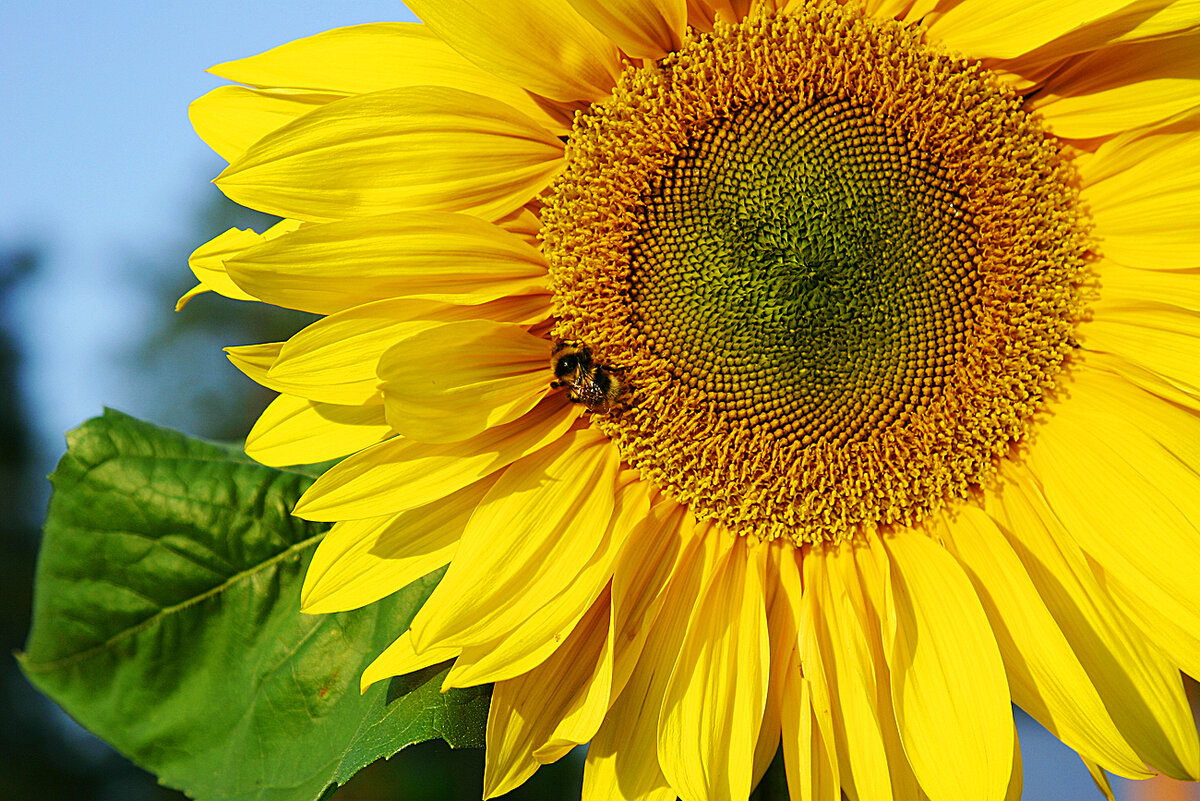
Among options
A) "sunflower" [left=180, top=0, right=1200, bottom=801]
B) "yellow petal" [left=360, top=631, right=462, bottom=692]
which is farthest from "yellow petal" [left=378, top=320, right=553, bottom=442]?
"yellow petal" [left=360, top=631, right=462, bottom=692]

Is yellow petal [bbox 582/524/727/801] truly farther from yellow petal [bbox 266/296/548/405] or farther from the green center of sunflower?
yellow petal [bbox 266/296/548/405]

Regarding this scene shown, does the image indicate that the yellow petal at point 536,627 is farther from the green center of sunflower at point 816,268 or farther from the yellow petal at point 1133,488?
the yellow petal at point 1133,488

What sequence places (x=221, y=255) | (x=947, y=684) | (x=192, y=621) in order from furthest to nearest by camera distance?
(x=192, y=621) → (x=221, y=255) → (x=947, y=684)

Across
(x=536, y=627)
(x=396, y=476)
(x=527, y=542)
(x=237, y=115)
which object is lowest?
(x=536, y=627)

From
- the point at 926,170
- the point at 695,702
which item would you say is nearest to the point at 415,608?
the point at 695,702

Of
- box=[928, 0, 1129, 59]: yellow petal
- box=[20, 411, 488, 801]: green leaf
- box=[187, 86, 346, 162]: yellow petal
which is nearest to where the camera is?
box=[928, 0, 1129, 59]: yellow petal

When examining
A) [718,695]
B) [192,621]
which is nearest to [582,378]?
[718,695]

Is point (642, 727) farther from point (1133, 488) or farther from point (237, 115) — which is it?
point (237, 115)
